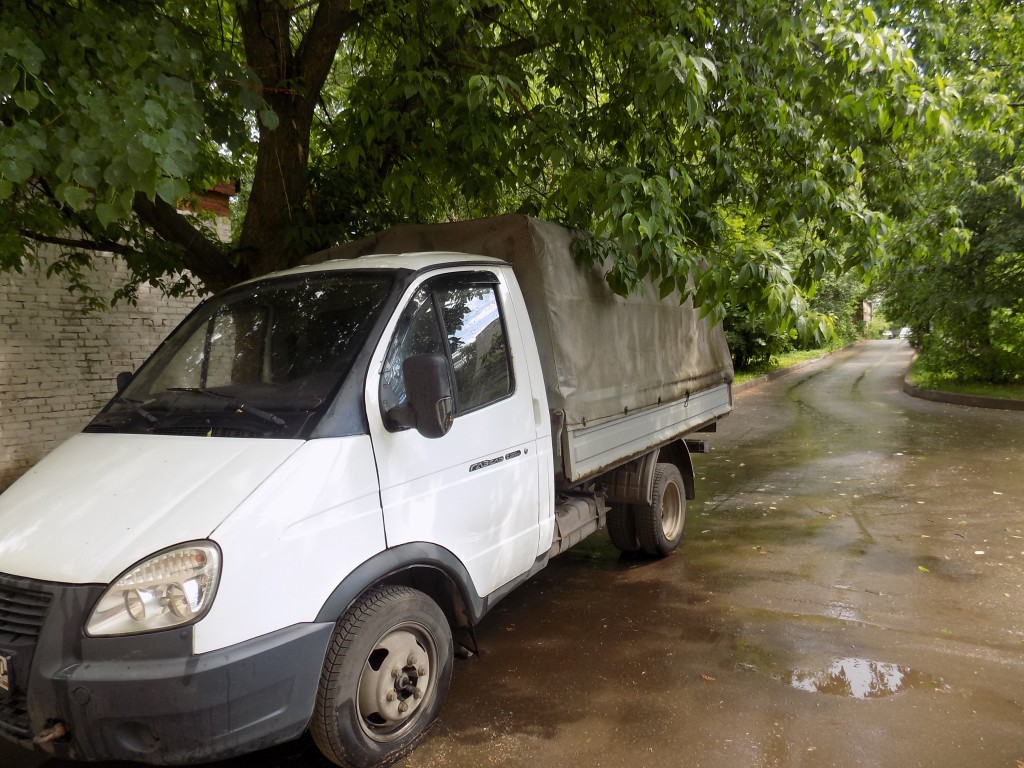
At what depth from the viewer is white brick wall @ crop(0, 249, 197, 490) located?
761 centimetres

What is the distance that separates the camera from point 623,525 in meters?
5.48

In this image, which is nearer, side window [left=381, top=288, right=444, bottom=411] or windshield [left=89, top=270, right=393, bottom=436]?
windshield [left=89, top=270, right=393, bottom=436]

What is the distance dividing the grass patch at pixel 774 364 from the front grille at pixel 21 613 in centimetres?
1839

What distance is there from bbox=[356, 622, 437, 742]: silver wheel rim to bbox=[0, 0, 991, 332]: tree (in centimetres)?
212

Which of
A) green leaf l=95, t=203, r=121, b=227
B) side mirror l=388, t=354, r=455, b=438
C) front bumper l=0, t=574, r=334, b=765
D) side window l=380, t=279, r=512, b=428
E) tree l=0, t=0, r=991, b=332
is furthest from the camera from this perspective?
tree l=0, t=0, r=991, b=332

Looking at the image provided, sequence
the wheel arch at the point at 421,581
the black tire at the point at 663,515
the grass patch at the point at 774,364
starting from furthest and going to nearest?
1. the grass patch at the point at 774,364
2. the black tire at the point at 663,515
3. the wheel arch at the point at 421,581

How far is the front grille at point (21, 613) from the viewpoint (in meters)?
2.39

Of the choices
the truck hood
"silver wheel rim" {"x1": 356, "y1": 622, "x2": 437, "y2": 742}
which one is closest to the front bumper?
the truck hood

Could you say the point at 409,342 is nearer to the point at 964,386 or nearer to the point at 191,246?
the point at 191,246

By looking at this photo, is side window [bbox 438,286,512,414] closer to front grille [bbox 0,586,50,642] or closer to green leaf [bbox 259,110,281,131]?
green leaf [bbox 259,110,281,131]

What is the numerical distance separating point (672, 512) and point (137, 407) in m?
4.10

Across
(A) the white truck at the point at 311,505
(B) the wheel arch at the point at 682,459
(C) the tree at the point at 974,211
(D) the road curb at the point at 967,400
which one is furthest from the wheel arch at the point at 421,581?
(D) the road curb at the point at 967,400

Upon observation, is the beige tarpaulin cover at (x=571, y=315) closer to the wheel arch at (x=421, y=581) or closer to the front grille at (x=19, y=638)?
the wheel arch at (x=421, y=581)

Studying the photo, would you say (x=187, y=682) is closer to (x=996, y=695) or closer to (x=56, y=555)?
(x=56, y=555)
